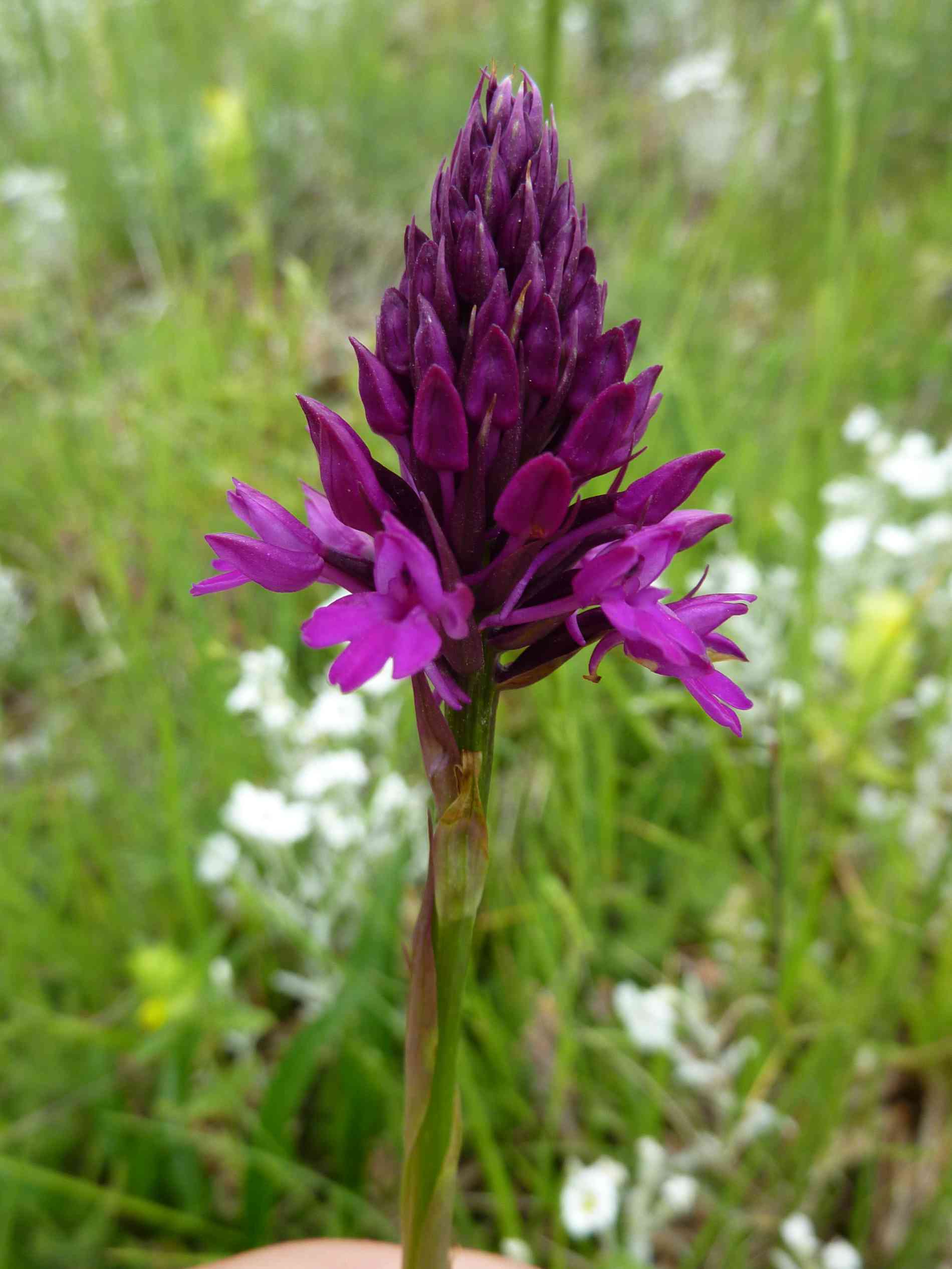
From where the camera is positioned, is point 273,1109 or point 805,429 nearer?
point 273,1109

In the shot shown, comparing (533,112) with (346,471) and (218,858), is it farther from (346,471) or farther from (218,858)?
(218,858)

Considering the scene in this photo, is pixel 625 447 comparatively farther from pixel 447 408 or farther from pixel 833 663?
pixel 833 663

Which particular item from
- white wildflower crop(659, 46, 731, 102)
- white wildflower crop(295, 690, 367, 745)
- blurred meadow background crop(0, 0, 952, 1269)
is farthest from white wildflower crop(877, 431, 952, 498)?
white wildflower crop(295, 690, 367, 745)

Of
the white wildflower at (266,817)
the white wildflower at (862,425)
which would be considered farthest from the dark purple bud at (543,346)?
the white wildflower at (862,425)

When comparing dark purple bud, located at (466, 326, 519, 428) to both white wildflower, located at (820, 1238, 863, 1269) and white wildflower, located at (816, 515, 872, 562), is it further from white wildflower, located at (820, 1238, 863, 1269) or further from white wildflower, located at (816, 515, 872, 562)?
white wildflower, located at (816, 515, 872, 562)

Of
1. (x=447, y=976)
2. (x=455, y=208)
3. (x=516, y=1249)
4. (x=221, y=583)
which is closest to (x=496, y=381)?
(x=455, y=208)

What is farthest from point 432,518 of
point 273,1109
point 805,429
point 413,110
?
point 413,110
